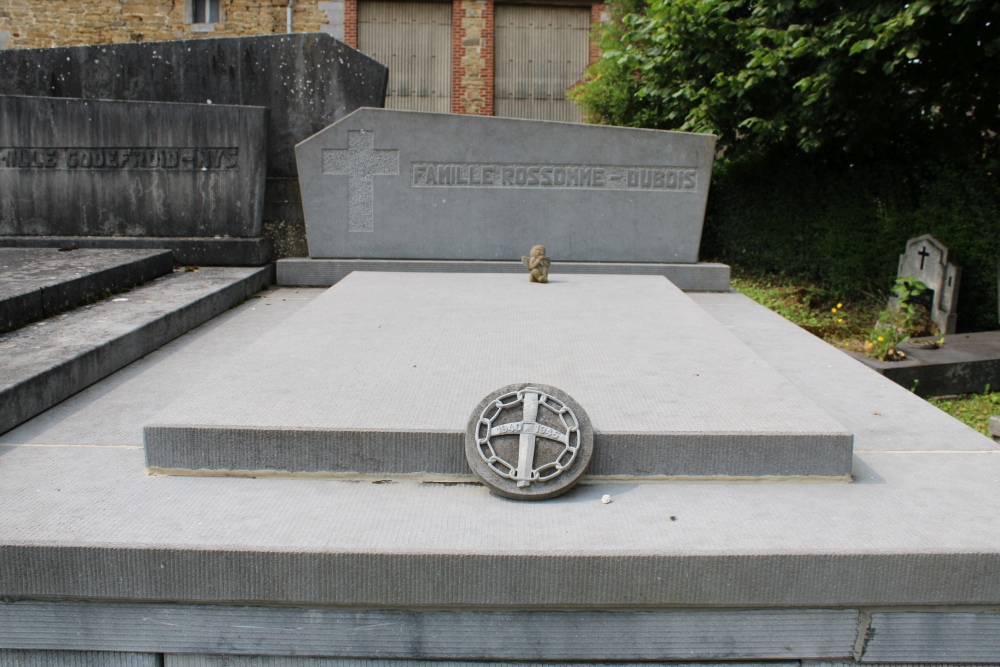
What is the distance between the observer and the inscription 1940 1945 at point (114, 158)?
20.1ft

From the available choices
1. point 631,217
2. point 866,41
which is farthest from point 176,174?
point 866,41

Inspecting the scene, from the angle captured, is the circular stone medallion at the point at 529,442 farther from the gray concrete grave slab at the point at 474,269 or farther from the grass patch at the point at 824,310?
the grass patch at the point at 824,310

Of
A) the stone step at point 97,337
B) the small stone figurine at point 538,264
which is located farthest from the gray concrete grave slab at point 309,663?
the small stone figurine at point 538,264

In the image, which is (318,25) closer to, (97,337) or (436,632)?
(97,337)

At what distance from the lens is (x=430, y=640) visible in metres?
2.17

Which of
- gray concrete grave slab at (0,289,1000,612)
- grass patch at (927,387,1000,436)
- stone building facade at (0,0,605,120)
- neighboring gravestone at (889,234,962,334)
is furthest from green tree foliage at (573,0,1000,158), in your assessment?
stone building facade at (0,0,605,120)

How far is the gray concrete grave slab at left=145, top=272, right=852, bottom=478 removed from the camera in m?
2.60

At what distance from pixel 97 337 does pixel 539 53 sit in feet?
48.0

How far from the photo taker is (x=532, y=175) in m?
6.23

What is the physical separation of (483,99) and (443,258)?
37.5ft

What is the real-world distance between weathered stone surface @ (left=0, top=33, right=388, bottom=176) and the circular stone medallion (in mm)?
4679

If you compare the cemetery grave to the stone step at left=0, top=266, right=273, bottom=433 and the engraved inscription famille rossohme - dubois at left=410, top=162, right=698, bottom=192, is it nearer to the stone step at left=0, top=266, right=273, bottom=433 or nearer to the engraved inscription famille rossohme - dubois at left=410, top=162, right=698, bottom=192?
the stone step at left=0, top=266, right=273, bottom=433

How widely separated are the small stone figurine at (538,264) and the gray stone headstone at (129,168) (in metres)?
2.22

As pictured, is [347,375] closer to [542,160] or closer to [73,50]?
[542,160]
